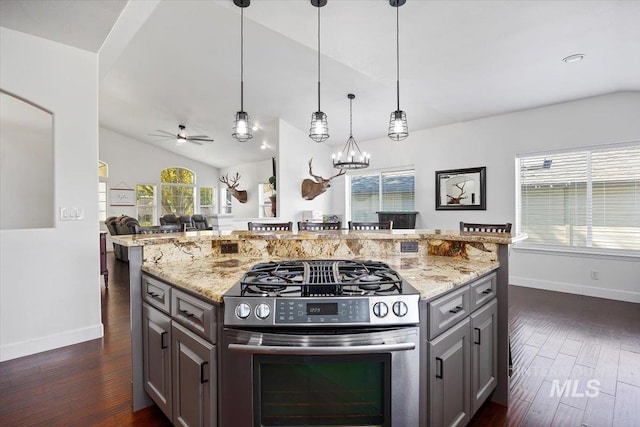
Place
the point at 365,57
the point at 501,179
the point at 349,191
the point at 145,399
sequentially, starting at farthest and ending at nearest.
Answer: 1. the point at 349,191
2. the point at 501,179
3. the point at 365,57
4. the point at 145,399

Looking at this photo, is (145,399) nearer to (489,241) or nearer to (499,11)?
(489,241)

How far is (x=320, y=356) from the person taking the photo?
1.10m

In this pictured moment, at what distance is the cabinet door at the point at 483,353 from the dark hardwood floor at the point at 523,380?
0.23 metres

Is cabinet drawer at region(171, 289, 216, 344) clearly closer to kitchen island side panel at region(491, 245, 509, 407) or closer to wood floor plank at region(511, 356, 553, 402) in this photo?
kitchen island side panel at region(491, 245, 509, 407)

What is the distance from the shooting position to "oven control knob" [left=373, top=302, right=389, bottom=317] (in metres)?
1.13

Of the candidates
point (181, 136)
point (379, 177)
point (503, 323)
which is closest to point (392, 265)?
point (503, 323)

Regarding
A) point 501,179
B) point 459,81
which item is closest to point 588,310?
point 501,179

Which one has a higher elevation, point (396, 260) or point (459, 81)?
point (459, 81)

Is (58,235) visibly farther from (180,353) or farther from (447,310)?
(447,310)

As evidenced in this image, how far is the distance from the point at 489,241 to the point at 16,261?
11.8 feet

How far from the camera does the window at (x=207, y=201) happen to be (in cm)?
1068

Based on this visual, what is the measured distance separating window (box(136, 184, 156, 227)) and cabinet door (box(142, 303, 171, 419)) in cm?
843

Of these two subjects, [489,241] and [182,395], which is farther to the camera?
[489,241]

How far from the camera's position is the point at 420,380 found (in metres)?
1.25
